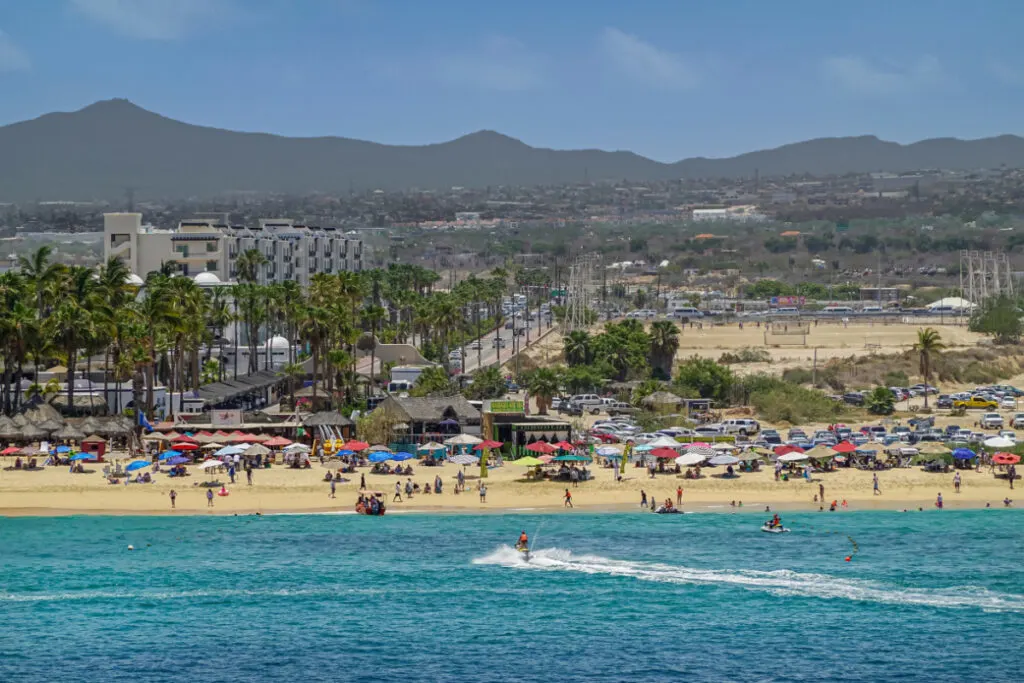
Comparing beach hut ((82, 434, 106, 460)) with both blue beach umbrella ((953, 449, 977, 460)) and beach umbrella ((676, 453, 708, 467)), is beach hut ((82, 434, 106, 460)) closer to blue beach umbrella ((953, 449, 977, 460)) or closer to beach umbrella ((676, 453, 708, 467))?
beach umbrella ((676, 453, 708, 467))

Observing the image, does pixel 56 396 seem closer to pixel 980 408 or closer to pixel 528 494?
pixel 528 494

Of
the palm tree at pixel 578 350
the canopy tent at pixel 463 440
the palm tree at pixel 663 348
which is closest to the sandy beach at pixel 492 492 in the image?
the canopy tent at pixel 463 440

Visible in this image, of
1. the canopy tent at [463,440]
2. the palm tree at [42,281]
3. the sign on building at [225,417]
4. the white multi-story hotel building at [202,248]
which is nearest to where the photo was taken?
the canopy tent at [463,440]

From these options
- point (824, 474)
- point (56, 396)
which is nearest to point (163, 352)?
point (56, 396)

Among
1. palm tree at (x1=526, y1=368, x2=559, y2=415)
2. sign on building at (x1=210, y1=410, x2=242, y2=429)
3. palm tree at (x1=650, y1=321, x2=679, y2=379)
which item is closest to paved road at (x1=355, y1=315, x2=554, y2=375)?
palm tree at (x1=650, y1=321, x2=679, y2=379)

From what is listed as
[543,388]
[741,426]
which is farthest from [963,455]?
[543,388]

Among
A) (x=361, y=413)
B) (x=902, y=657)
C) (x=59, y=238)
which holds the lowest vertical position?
(x=902, y=657)

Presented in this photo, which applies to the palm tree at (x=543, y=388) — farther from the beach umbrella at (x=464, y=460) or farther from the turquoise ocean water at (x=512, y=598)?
the turquoise ocean water at (x=512, y=598)
